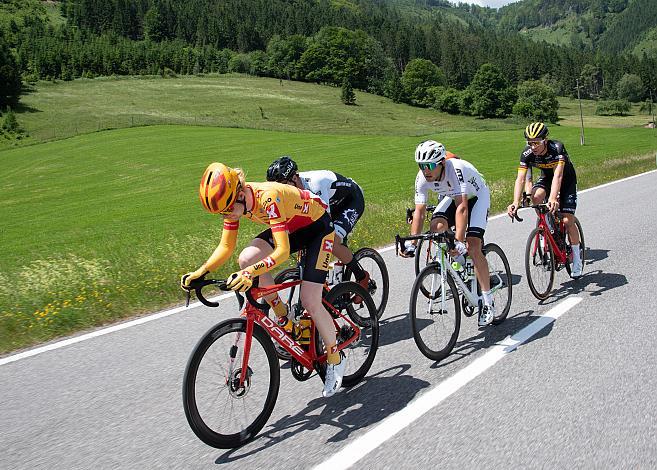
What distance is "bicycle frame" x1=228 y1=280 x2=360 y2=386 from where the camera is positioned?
4156 mm

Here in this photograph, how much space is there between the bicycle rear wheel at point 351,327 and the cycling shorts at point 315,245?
12.8 inches

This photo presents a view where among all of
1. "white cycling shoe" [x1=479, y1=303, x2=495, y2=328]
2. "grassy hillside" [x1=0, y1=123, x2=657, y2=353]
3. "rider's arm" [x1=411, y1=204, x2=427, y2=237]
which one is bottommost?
"grassy hillside" [x1=0, y1=123, x2=657, y2=353]

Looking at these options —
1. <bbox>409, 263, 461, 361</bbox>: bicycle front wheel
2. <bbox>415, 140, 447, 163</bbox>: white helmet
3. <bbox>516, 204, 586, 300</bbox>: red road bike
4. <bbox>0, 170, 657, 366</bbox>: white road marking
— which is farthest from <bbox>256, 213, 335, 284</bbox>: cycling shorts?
<bbox>516, 204, 586, 300</bbox>: red road bike

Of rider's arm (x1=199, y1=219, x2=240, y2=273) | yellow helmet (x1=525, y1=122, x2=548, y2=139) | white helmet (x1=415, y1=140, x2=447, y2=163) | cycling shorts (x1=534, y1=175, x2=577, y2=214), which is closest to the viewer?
rider's arm (x1=199, y1=219, x2=240, y2=273)

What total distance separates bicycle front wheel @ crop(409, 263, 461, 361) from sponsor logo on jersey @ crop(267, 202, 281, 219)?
161 centimetres

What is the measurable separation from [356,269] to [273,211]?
2602 mm

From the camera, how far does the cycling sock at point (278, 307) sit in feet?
15.7

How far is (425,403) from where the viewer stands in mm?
4531

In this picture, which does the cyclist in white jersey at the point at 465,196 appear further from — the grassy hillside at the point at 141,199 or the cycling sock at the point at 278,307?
the grassy hillside at the point at 141,199

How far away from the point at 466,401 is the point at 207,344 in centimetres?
210

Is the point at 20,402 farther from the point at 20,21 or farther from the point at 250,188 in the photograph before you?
the point at 20,21

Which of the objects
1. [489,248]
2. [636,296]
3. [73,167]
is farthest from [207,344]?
[73,167]

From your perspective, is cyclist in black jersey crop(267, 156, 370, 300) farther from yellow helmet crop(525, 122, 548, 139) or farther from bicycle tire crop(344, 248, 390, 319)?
yellow helmet crop(525, 122, 548, 139)

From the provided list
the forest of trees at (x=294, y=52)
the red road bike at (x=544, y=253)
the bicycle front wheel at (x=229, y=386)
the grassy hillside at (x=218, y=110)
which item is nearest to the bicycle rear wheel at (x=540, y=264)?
the red road bike at (x=544, y=253)
